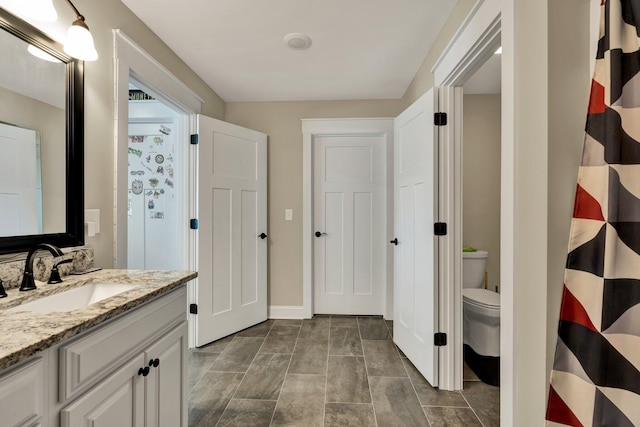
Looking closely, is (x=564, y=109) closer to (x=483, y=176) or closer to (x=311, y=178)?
(x=483, y=176)

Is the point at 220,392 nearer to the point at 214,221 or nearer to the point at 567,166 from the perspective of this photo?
the point at 214,221

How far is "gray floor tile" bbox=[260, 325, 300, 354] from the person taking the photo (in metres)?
2.33

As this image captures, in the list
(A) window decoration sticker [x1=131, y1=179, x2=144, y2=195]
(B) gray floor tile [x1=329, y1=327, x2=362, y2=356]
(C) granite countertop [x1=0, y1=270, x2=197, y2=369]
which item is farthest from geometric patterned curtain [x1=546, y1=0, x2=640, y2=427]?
(A) window decoration sticker [x1=131, y1=179, x2=144, y2=195]

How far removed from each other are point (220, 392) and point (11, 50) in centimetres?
198

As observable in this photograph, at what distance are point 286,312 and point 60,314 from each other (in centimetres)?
237

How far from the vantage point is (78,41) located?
1.15m

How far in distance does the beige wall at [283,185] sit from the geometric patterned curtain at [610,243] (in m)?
2.41

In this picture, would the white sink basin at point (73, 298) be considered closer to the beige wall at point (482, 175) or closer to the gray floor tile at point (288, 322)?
the gray floor tile at point (288, 322)

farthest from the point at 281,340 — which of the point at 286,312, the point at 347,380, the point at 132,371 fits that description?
the point at 132,371

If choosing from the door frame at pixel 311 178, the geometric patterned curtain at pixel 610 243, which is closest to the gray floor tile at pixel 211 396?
the door frame at pixel 311 178

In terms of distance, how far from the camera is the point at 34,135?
3.78 ft

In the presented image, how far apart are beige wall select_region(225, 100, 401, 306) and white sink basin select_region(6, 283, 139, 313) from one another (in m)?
1.88

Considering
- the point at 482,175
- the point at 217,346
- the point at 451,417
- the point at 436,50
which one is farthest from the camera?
the point at 482,175

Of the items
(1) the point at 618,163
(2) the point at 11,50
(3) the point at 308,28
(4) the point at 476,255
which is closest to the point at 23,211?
(2) the point at 11,50
